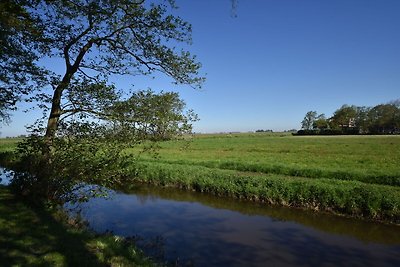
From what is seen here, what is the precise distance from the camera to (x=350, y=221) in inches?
636

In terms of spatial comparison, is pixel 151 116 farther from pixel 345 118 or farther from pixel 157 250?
pixel 345 118

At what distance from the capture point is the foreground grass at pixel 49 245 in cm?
712

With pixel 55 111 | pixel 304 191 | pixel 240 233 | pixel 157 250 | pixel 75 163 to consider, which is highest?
pixel 55 111

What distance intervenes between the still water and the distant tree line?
3949 inches

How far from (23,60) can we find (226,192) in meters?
14.5

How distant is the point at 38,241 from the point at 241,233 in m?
9.25

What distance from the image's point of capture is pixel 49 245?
7965 mm

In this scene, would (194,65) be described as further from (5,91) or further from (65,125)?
(5,91)

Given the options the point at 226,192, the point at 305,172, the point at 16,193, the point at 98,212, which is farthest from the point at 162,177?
the point at 16,193

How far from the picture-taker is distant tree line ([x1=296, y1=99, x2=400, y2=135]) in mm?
117181

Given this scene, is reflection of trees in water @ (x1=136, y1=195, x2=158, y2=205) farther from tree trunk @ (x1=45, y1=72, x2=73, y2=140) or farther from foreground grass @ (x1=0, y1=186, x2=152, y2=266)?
tree trunk @ (x1=45, y1=72, x2=73, y2=140)

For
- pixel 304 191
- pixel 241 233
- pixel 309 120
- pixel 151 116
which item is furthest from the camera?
pixel 309 120

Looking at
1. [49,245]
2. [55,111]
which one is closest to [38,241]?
[49,245]

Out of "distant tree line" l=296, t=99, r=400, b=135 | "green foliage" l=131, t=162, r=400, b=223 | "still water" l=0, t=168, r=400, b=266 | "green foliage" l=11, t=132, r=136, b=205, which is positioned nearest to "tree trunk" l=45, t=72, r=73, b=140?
"green foliage" l=11, t=132, r=136, b=205
